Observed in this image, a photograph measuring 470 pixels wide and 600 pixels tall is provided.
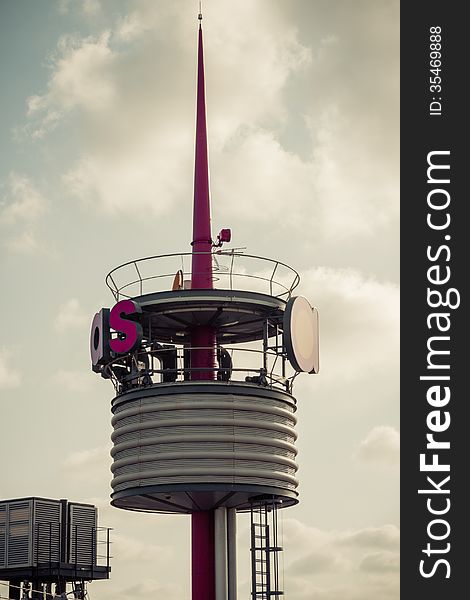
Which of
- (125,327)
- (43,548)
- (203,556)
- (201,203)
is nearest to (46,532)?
(43,548)

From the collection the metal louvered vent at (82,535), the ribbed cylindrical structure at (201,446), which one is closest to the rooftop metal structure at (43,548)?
the metal louvered vent at (82,535)

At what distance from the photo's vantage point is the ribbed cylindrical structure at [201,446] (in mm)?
59000

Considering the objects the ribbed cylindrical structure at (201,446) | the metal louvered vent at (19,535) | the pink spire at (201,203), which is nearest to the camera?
the ribbed cylindrical structure at (201,446)

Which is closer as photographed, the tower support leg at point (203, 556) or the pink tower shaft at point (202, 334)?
the tower support leg at point (203, 556)

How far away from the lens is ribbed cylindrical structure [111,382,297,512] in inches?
2323

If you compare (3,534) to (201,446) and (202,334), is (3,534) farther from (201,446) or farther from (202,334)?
(201,446)

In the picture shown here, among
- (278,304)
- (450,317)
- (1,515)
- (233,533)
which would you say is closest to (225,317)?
(278,304)

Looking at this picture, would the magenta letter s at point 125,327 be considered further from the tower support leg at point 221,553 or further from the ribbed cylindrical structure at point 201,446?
the tower support leg at point 221,553

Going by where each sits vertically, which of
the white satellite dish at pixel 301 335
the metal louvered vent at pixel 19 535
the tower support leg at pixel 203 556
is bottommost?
the tower support leg at pixel 203 556

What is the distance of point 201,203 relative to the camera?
67.4 meters

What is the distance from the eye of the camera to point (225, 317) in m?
63.6

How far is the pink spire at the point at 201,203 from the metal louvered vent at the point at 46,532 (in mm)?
21358

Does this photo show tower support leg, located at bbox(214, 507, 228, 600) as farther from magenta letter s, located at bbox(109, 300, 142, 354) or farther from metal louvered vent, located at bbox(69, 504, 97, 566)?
metal louvered vent, located at bbox(69, 504, 97, 566)

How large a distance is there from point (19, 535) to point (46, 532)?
5.43 feet
